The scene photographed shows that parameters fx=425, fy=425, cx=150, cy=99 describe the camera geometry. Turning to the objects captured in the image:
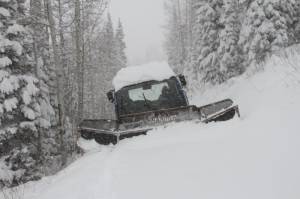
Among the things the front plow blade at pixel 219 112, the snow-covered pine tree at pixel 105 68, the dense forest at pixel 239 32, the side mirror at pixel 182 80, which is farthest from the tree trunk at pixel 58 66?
the snow-covered pine tree at pixel 105 68

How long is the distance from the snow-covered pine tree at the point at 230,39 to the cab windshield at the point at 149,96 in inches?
512

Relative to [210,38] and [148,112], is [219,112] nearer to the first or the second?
[148,112]

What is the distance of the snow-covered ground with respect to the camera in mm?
5531

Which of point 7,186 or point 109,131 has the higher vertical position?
point 109,131

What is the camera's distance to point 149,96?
1138 cm

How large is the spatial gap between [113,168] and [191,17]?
133ft

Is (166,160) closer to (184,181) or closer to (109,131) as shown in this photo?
(184,181)

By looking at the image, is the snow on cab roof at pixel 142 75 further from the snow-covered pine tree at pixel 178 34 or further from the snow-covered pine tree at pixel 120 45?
the snow-covered pine tree at pixel 120 45

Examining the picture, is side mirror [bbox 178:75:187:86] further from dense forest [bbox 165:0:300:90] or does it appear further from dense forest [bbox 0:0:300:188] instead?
dense forest [bbox 165:0:300:90]

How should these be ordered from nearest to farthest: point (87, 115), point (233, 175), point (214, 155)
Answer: point (233, 175)
point (214, 155)
point (87, 115)

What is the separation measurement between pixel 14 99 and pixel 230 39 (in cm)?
1408

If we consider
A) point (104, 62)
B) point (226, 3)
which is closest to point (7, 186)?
point (226, 3)

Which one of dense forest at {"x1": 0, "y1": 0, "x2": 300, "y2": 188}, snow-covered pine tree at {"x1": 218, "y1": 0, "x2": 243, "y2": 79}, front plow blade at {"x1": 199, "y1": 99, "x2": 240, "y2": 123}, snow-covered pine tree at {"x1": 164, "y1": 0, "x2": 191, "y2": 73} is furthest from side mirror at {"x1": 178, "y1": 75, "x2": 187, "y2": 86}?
snow-covered pine tree at {"x1": 164, "y1": 0, "x2": 191, "y2": 73}

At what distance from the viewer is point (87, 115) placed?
130ft
